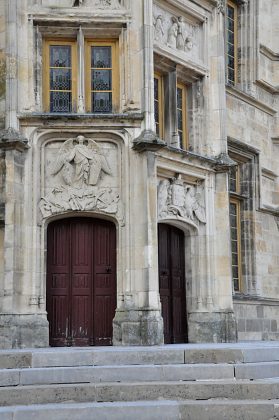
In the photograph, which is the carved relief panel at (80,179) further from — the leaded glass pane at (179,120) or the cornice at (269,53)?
the cornice at (269,53)

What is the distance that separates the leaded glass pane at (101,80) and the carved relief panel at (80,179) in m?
1.20

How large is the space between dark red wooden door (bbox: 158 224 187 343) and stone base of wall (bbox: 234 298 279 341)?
1.88 metres

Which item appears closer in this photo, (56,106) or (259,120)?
(56,106)

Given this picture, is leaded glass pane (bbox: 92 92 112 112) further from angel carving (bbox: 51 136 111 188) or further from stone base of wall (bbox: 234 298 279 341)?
stone base of wall (bbox: 234 298 279 341)

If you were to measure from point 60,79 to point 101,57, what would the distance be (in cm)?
95

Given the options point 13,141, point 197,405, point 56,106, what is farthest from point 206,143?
point 197,405

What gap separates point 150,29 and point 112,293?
521 cm

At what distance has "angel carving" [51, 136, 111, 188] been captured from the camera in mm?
13859

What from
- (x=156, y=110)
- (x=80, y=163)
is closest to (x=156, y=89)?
(x=156, y=110)

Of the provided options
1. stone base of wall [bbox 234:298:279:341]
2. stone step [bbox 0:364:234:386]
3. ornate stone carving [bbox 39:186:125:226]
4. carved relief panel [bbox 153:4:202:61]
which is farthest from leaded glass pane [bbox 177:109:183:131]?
stone step [bbox 0:364:234:386]

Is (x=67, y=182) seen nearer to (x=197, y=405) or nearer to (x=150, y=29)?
(x=150, y=29)

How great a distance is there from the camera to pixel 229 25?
18.4 meters

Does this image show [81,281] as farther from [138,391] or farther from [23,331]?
[138,391]

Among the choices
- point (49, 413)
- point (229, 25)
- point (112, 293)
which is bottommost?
point (49, 413)
